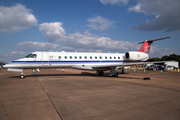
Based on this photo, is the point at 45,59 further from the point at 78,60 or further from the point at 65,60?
the point at 78,60

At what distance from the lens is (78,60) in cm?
1700

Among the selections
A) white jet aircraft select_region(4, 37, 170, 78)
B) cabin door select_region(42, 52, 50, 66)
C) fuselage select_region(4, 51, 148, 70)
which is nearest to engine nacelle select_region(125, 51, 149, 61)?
white jet aircraft select_region(4, 37, 170, 78)

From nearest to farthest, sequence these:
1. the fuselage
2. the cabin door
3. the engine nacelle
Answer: the fuselage < the cabin door < the engine nacelle

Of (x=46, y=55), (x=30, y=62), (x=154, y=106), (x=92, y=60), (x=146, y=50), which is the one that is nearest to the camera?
(x=154, y=106)

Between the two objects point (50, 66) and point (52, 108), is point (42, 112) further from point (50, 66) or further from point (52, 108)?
point (50, 66)

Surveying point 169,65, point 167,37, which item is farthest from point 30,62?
point 169,65

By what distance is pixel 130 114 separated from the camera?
170 inches

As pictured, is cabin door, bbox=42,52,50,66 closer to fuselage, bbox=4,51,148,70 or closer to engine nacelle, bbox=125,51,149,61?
fuselage, bbox=4,51,148,70

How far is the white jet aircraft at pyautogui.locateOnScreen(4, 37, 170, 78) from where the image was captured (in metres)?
14.5

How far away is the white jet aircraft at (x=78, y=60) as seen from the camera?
571 inches

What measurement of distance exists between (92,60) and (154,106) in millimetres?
13033

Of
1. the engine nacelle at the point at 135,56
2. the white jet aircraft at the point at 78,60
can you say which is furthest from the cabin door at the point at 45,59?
the engine nacelle at the point at 135,56

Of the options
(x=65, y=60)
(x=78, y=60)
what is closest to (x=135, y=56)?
(x=78, y=60)

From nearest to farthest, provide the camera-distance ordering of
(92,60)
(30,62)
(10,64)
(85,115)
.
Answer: (85,115), (10,64), (30,62), (92,60)
